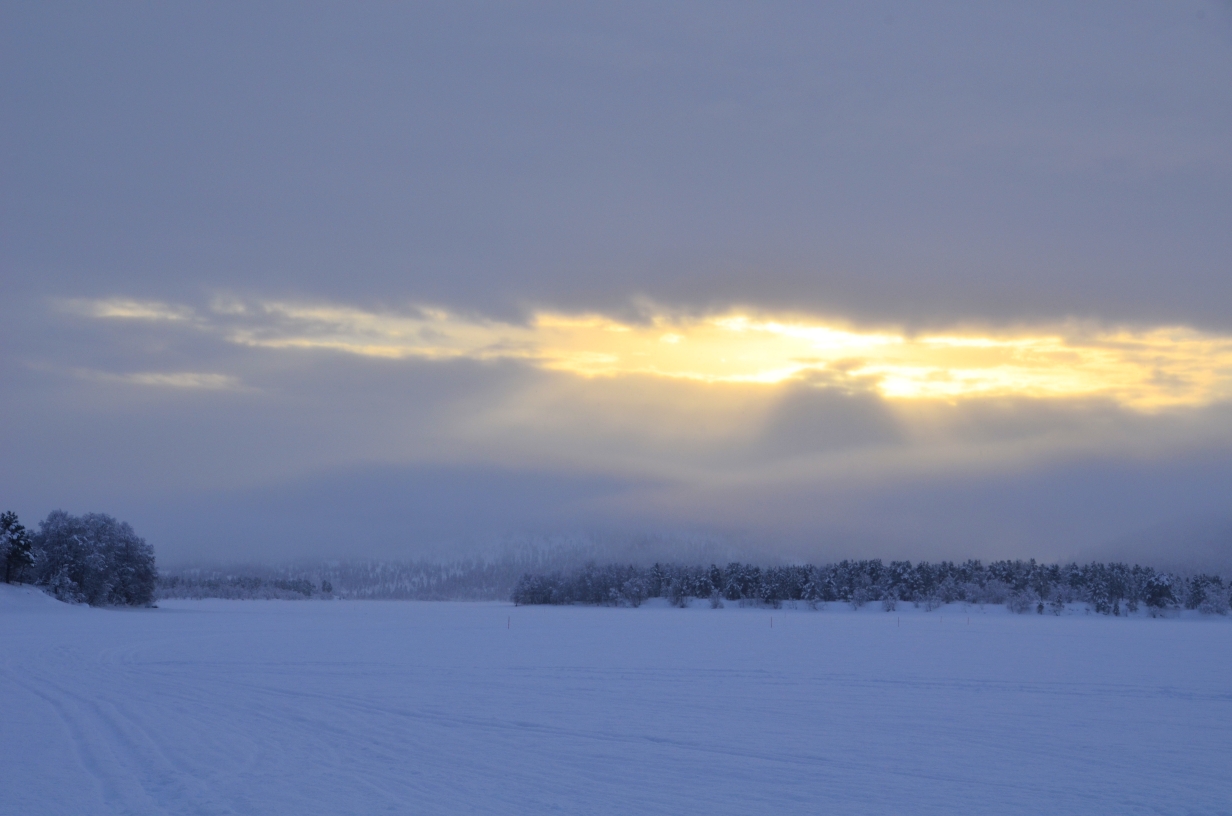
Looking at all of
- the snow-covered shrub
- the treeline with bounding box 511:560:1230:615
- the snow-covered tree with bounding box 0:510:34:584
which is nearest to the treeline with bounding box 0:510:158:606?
the snow-covered tree with bounding box 0:510:34:584

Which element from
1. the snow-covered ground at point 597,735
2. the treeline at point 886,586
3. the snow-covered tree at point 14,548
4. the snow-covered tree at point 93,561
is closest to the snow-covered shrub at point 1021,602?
the treeline at point 886,586

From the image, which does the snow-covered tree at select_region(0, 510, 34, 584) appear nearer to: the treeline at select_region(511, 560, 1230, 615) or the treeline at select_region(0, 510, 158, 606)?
the treeline at select_region(0, 510, 158, 606)

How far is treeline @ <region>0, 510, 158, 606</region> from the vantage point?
96.7 metres

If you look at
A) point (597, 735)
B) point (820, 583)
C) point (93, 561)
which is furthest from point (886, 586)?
point (597, 735)

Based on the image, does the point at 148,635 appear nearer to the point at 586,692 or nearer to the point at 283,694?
the point at 283,694

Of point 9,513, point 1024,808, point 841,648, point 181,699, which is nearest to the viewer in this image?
point 1024,808

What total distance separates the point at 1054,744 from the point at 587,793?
1061cm

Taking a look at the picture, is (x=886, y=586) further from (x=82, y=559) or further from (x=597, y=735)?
(x=597, y=735)

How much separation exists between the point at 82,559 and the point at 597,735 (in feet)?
326

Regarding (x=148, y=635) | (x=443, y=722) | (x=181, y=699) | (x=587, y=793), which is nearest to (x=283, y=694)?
(x=181, y=699)

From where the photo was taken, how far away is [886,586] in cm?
16600

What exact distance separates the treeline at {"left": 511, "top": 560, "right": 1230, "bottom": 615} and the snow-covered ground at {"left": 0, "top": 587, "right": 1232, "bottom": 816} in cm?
12455

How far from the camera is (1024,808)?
43.1 ft

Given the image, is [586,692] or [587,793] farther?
[586,692]
